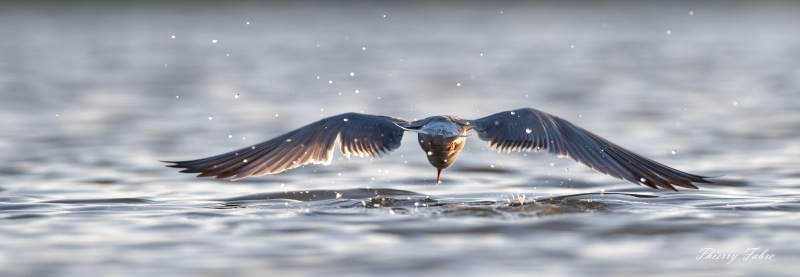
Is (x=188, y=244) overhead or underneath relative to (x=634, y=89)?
underneath

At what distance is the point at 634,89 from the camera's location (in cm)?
1830

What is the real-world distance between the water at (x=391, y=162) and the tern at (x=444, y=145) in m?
0.33

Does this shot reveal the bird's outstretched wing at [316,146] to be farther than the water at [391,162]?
Yes

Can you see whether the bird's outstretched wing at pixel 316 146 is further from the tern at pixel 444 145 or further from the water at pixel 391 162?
the water at pixel 391 162

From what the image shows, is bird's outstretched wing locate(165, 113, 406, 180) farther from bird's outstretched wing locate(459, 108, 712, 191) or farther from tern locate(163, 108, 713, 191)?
bird's outstretched wing locate(459, 108, 712, 191)

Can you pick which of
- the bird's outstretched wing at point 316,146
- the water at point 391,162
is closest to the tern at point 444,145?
the bird's outstretched wing at point 316,146

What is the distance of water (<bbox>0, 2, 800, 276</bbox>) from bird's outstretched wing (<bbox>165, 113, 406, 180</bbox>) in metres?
0.37

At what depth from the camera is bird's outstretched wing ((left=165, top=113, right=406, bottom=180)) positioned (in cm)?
Result: 822

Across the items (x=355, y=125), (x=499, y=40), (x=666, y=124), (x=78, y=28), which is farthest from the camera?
(x=78, y=28)

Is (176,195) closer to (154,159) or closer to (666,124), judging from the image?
(154,159)

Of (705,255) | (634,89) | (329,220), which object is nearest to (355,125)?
(329,220)

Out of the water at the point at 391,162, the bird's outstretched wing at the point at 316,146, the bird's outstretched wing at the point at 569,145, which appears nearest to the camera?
the water at the point at 391,162

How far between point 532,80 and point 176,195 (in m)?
11.9

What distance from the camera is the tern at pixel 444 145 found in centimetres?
779
